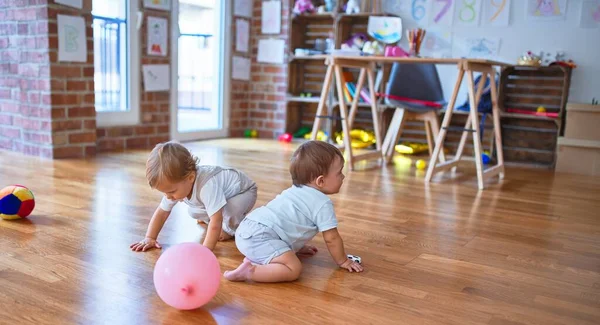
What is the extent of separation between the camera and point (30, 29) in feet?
10.7

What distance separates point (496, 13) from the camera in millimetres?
4066

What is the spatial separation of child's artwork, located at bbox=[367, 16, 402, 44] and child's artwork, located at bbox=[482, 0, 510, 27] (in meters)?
0.63

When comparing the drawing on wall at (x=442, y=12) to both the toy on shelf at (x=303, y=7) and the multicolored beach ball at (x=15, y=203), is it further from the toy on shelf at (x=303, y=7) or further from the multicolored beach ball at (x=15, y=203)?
the multicolored beach ball at (x=15, y=203)

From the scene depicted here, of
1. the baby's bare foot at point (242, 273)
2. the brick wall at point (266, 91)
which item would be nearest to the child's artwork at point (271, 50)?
the brick wall at point (266, 91)

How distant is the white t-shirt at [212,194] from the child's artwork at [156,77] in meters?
2.42

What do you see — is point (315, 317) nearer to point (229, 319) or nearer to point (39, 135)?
point (229, 319)

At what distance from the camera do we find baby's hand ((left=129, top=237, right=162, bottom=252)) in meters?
1.65

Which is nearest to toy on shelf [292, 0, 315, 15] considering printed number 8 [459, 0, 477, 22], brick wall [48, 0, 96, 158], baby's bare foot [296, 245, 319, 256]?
printed number 8 [459, 0, 477, 22]

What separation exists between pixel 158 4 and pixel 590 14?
2.95m

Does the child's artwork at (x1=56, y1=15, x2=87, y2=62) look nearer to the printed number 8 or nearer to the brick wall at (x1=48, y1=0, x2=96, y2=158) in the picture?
the brick wall at (x1=48, y1=0, x2=96, y2=158)

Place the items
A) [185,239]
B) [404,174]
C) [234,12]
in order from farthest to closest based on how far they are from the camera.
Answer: [234,12], [404,174], [185,239]

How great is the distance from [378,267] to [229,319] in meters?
0.54

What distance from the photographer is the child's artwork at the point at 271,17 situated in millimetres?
4719

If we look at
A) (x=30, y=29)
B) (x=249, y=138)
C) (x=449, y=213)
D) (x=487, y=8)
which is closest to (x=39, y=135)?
(x=30, y=29)
